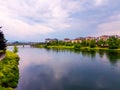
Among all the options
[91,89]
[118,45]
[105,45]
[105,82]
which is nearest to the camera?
[91,89]

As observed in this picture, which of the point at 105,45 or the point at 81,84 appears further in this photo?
the point at 105,45

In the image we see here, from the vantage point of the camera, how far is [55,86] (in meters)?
34.1

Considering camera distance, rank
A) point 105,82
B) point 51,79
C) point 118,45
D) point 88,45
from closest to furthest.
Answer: point 105,82 → point 51,79 → point 118,45 → point 88,45

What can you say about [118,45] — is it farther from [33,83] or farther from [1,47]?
[33,83]

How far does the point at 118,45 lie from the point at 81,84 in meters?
97.2

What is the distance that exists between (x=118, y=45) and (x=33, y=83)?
99096mm

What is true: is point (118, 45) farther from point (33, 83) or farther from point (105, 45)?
point (33, 83)

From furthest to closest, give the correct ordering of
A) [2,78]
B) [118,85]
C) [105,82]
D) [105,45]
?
[105,45] → [105,82] → [118,85] → [2,78]

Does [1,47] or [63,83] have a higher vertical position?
[1,47]

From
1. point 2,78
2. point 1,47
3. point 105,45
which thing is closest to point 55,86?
point 2,78

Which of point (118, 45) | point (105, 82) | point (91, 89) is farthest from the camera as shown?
point (118, 45)

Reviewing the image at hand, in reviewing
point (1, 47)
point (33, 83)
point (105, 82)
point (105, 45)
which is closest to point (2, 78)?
point (33, 83)

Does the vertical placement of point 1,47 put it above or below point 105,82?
above

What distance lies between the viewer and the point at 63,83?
36156 mm
